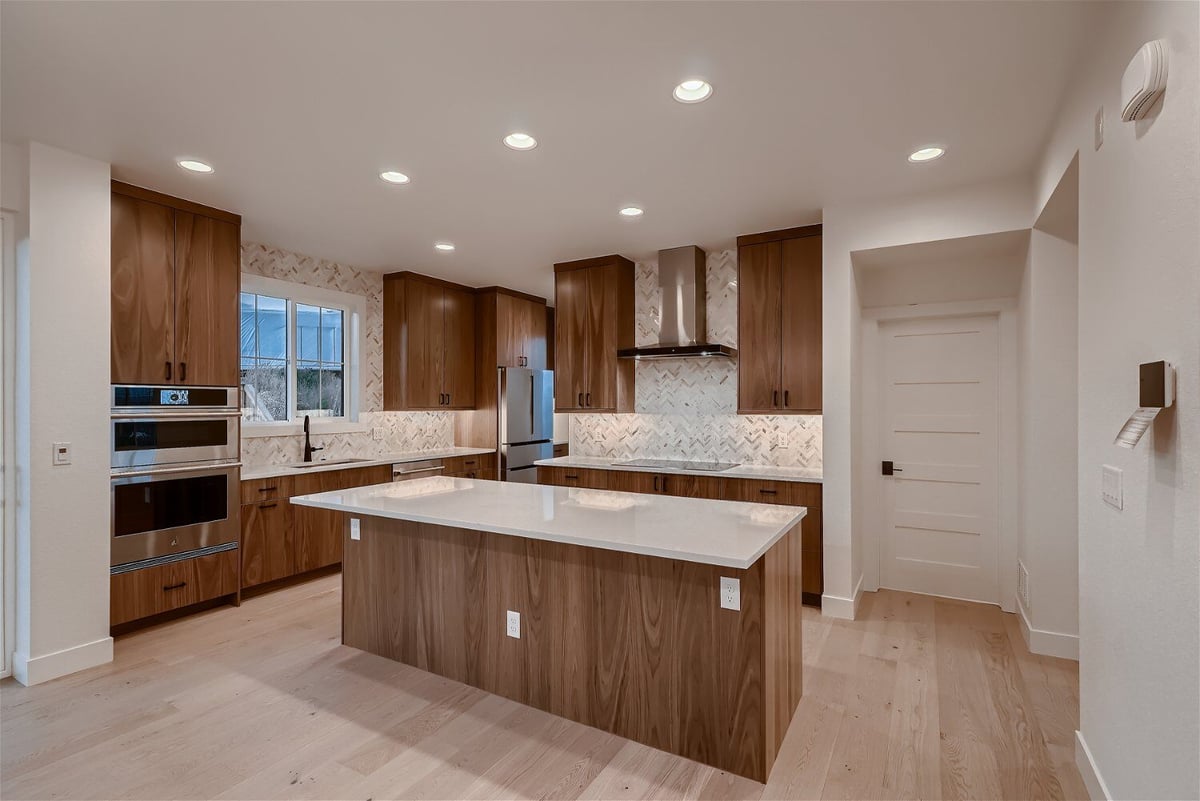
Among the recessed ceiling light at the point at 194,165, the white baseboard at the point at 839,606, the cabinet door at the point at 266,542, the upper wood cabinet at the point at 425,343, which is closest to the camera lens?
the recessed ceiling light at the point at 194,165

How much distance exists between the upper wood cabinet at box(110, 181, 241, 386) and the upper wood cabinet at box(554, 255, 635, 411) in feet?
8.14

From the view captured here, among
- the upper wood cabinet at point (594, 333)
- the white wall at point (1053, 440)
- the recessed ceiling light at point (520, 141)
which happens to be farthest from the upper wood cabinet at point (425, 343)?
the white wall at point (1053, 440)

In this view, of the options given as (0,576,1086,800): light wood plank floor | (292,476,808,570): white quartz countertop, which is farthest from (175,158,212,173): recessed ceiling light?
(0,576,1086,800): light wood plank floor

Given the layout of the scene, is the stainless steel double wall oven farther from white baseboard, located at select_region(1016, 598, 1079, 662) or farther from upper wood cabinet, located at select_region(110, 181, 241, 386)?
white baseboard, located at select_region(1016, 598, 1079, 662)

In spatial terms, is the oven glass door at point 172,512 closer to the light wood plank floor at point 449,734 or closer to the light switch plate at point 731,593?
the light wood plank floor at point 449,734

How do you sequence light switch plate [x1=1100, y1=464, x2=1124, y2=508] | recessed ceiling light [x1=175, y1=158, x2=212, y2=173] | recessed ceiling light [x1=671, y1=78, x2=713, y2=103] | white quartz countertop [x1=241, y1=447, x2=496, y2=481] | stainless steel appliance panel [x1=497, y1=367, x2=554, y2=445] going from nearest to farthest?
1. light switch plate [x1=1100, y1=464, x2=1124, y2=508]
2. recessed ceiling light [x1=671, y1=78, x2=713, y2=103]
3. recessed ceiling light [x1=175, y1=158, x2=212, y2=173]
4. white quartz countertop [x1=241, y1=447, x2=496, y2=481]
5. stainless steel appliance panel [x1=497, y1=367, x2=554, y2=445]

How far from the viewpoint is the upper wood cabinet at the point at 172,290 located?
3277 millimetres

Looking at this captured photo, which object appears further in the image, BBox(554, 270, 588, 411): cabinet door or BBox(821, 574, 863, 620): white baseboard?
BBox(554, 270, 588, 411): cabinet door

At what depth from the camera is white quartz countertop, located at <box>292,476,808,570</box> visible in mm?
1995

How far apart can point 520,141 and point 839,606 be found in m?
3.36

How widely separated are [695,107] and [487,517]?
1981 millimetres

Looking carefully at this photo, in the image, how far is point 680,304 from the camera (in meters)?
4.75

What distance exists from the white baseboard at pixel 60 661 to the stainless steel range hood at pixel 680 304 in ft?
12.3

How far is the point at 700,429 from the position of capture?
4.93 metres
